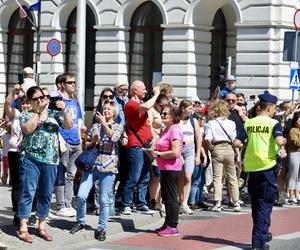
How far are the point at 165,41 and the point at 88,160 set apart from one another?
942 inches

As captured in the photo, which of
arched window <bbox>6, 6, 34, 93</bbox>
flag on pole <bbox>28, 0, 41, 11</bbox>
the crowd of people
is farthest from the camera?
arched window <bbox>6, 6, 34, 93</bbox>

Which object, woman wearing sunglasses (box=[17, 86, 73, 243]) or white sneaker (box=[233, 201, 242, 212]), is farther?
white sneaker (box=[233, 201, 242, 212])

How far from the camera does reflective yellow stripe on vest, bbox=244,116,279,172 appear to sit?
12.8 metres

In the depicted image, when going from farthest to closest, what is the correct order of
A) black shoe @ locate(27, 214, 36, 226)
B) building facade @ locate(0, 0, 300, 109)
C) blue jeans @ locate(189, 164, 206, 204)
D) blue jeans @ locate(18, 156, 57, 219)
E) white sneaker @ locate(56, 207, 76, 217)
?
1. building facade @ locate(0, 0, 300, 109)
2. blue jeans @ locate(189, 164, 206, 204)
3. white sneaker @ locate(56, 207, 76, 217)
4. black shoe @ locate(27, 214, 36, 226)
5. blue jeans @ locate(18, 156, 57, 219)

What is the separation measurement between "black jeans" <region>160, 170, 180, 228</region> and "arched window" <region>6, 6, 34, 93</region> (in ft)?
→ 95.4

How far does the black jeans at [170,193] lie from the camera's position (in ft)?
45.1

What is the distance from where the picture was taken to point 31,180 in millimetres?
12359

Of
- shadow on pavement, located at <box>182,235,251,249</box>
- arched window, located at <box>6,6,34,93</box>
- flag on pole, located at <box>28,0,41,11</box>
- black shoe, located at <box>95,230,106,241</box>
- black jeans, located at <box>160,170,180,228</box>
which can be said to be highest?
flag on pole, located at <box>28,0,41,11</box>

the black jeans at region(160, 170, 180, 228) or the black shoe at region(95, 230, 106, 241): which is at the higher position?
the black jeans at region(160, 170, 180, 228)

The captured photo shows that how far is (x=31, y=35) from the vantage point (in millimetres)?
42000

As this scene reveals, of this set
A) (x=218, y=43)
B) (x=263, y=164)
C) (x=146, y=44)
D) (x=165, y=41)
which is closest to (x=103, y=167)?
(x=263, y=164)

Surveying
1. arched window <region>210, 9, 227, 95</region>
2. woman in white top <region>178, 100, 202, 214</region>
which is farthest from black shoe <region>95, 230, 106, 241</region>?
arched window <region>210, 9, 227, 95</region>

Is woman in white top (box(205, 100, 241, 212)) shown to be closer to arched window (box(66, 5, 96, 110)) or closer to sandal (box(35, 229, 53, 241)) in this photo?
sandal (box(35, 229, 53, 241))

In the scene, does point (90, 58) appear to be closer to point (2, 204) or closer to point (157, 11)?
point (157, 11)
